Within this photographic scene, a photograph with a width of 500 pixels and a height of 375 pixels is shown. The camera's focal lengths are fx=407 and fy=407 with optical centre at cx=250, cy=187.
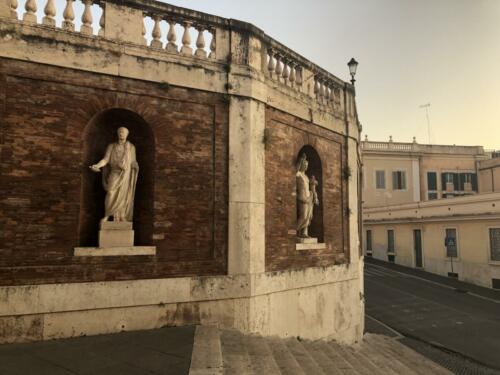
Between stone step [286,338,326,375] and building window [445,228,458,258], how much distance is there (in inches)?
843

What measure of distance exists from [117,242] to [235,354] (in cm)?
291

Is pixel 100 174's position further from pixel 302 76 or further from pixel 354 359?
pixel 354 359

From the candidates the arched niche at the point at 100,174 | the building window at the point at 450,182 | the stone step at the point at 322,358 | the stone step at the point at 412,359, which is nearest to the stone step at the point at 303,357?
the stone step at the point at 322,358

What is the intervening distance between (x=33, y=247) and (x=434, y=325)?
15512 millimetres

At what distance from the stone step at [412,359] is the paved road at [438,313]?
77.8 inches

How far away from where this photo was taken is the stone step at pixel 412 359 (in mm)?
10798

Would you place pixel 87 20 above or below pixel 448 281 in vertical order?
above

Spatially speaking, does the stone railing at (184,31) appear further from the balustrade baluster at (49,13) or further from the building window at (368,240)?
the building window at (368,240)

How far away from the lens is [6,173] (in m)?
6.70

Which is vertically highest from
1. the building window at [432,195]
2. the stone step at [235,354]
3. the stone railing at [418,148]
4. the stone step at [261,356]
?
the stone railing at [418,148]

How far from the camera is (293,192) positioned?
988 cm

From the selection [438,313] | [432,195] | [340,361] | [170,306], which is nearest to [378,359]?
[340,361]

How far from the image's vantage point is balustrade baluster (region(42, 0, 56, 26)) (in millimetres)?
7188

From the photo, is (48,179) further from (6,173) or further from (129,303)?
(129,303)
